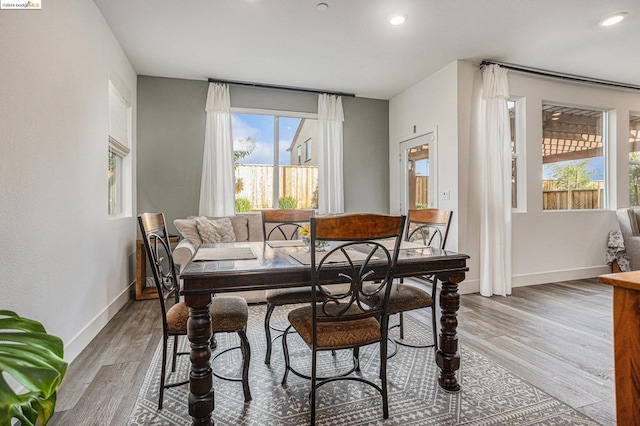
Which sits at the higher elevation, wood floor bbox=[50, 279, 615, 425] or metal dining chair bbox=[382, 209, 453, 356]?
metal dining chair bbox=[382, 209, 453, 356]

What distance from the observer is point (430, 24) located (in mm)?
3072

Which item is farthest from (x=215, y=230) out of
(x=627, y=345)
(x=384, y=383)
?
(x=627, y=345)

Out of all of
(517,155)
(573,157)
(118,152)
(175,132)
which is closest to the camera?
(118,152)

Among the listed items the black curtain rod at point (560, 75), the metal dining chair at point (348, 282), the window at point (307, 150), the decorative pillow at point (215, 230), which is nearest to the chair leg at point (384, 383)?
the metal dining chair at point (348, 282)

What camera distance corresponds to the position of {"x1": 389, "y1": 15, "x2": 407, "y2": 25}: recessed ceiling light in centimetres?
292

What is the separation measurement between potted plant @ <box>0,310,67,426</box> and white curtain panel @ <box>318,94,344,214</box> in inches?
164

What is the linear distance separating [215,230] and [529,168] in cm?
402

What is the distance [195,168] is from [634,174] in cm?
644

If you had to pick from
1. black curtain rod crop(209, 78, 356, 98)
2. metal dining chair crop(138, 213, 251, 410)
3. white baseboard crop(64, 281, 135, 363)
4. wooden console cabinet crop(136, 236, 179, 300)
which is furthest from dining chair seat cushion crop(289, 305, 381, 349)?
black curtain rod crop(209, 78, 356, 98)

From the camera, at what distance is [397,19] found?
2965mm

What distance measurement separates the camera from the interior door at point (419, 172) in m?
4.42

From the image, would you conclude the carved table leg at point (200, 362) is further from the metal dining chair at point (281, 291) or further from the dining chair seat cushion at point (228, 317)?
the metal dining chair at point (281, 291)

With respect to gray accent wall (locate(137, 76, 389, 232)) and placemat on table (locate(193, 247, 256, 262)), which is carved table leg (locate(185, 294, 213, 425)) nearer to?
placemat on table (locate(193, 247, 256, 262))

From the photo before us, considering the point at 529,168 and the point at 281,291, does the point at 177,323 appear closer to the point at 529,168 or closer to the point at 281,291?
the point at 281,291
